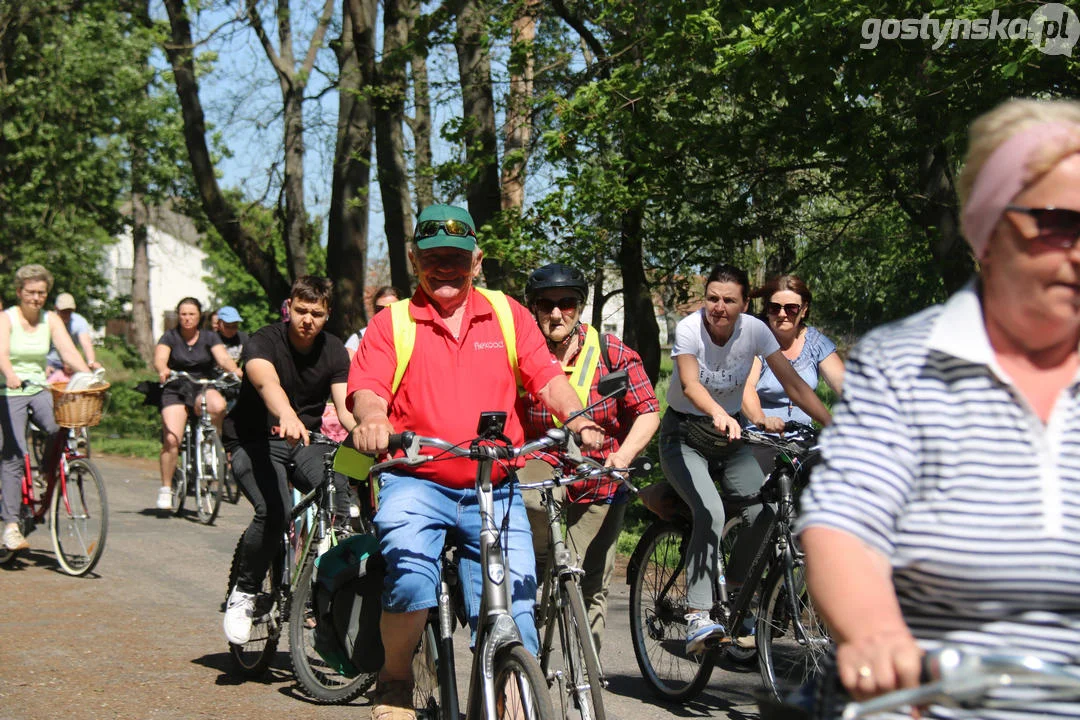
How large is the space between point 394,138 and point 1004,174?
14660 mm

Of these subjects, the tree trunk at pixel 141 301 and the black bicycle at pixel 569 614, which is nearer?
the black bicycle at pixel 569 614

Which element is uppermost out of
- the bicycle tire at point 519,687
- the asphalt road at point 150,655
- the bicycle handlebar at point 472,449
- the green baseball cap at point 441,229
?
the green baseball cap at point 441,229

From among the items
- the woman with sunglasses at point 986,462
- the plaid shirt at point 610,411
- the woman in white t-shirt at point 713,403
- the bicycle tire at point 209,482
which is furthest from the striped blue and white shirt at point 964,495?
the bicycle tire at point 209,482

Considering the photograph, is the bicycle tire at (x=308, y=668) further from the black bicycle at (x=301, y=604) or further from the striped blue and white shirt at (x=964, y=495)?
the striped blue and white shirt at (x=964, y=495)

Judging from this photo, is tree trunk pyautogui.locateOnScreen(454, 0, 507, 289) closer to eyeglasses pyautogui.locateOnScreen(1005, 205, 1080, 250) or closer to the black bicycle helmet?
the black bicycle helmet

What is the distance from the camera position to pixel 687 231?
1476 centimetres

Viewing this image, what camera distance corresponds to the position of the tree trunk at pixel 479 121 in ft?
47.8

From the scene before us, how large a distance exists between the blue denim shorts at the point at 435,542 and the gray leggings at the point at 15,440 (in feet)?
21.1

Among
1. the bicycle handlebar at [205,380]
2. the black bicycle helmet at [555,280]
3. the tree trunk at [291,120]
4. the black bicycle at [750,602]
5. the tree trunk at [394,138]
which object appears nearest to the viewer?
the black bicycle at [750,602]

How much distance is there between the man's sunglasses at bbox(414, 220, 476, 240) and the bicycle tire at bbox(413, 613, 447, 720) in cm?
131

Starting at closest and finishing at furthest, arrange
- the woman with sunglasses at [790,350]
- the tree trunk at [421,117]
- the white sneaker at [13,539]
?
the woman with sunglasses at [790,350] < the white sneaker at [13,539] < the tree trunk at [421,117]

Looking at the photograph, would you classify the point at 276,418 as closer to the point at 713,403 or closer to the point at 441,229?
the point at 713,403

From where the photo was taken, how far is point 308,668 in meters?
6.32

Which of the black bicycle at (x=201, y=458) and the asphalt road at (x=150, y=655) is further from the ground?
the black bicycle at (x=201, y=458)
